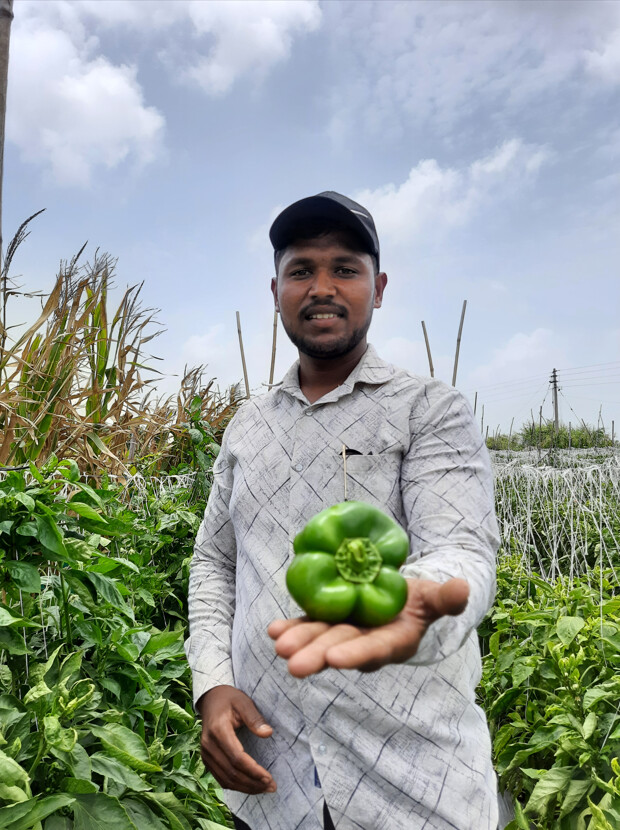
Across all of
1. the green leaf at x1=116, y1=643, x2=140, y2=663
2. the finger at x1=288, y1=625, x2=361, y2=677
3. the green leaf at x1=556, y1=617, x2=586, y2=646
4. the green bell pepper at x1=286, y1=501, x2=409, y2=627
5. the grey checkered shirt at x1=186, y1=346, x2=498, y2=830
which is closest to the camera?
the finger at x1=288, y1=625, x2=361, y2=677

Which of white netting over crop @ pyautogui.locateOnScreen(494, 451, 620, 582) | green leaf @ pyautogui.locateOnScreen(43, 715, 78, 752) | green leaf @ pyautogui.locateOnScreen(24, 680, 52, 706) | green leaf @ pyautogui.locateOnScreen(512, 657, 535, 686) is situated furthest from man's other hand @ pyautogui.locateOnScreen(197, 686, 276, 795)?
white netting over crop @ pyautogui.locateOnScreen(494, 451, 620, 582)

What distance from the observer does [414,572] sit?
96 cm

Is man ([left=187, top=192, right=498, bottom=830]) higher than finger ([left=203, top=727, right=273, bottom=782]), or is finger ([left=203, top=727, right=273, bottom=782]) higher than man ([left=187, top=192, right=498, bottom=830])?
man ([left=187, top=192, right=498, bottom=830])

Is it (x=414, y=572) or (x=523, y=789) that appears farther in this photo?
(x=523, y=789)

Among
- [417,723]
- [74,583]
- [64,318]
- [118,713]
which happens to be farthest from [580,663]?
[64,318]

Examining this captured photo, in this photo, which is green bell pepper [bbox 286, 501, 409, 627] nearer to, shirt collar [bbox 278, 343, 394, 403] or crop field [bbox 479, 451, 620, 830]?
shirt collar [bbox 278, 343, 394, 403]

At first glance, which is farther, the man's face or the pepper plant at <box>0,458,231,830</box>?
the pepper plant at <box>0,458,231,830</box>

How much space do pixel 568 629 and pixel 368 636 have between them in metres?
1.71

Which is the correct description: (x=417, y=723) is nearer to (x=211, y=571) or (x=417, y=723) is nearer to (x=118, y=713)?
(x=211, y=571)

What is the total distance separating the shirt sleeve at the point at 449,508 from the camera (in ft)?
3.18

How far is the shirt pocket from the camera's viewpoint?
4.34ft

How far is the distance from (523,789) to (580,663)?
0.55m

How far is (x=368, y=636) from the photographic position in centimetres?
78

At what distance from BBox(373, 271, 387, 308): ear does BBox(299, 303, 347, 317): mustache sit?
227 millimetres
